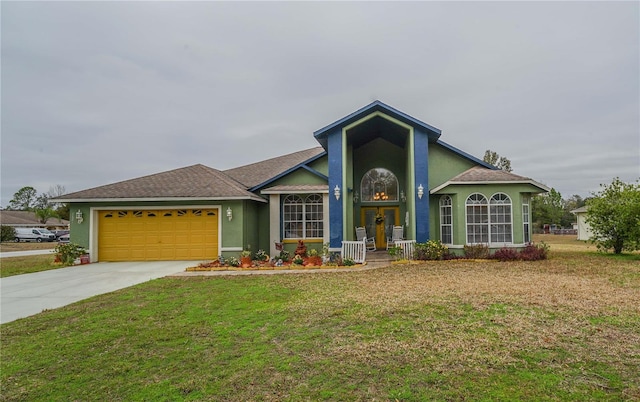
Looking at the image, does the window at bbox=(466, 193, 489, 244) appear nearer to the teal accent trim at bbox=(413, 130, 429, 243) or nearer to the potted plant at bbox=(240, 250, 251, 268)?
the teal accent trim at bbox=(413, 130, 429, 243)

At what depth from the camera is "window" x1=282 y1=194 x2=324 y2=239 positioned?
1502cm

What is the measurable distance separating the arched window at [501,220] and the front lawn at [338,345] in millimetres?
5466

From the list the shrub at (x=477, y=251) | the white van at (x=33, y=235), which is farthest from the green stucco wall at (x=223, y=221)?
the white van at (x=33, y=235)

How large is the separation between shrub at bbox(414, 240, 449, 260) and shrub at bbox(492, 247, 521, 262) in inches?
71.8

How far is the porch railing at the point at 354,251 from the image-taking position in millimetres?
12605

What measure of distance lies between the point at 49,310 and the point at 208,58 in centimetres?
1387

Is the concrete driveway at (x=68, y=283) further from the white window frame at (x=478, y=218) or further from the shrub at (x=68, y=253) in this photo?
the white window frame at (x=478, y=218)

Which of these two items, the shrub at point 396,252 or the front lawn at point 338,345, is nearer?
the front lawn at point 338,345

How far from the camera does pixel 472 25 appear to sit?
14.4m

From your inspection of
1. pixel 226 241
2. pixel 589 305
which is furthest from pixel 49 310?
pixel 589 305

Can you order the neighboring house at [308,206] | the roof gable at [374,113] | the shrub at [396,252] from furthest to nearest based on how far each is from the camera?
the roof gable at [374,113]
the neighboring house at [308,206]
the shrub at [396,252]

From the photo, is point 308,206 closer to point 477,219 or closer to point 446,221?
point 446,221

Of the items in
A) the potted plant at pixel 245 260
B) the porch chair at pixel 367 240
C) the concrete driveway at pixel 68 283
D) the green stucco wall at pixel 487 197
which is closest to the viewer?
the concrete driveway at pixel 68 283

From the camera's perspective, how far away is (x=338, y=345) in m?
4.46
